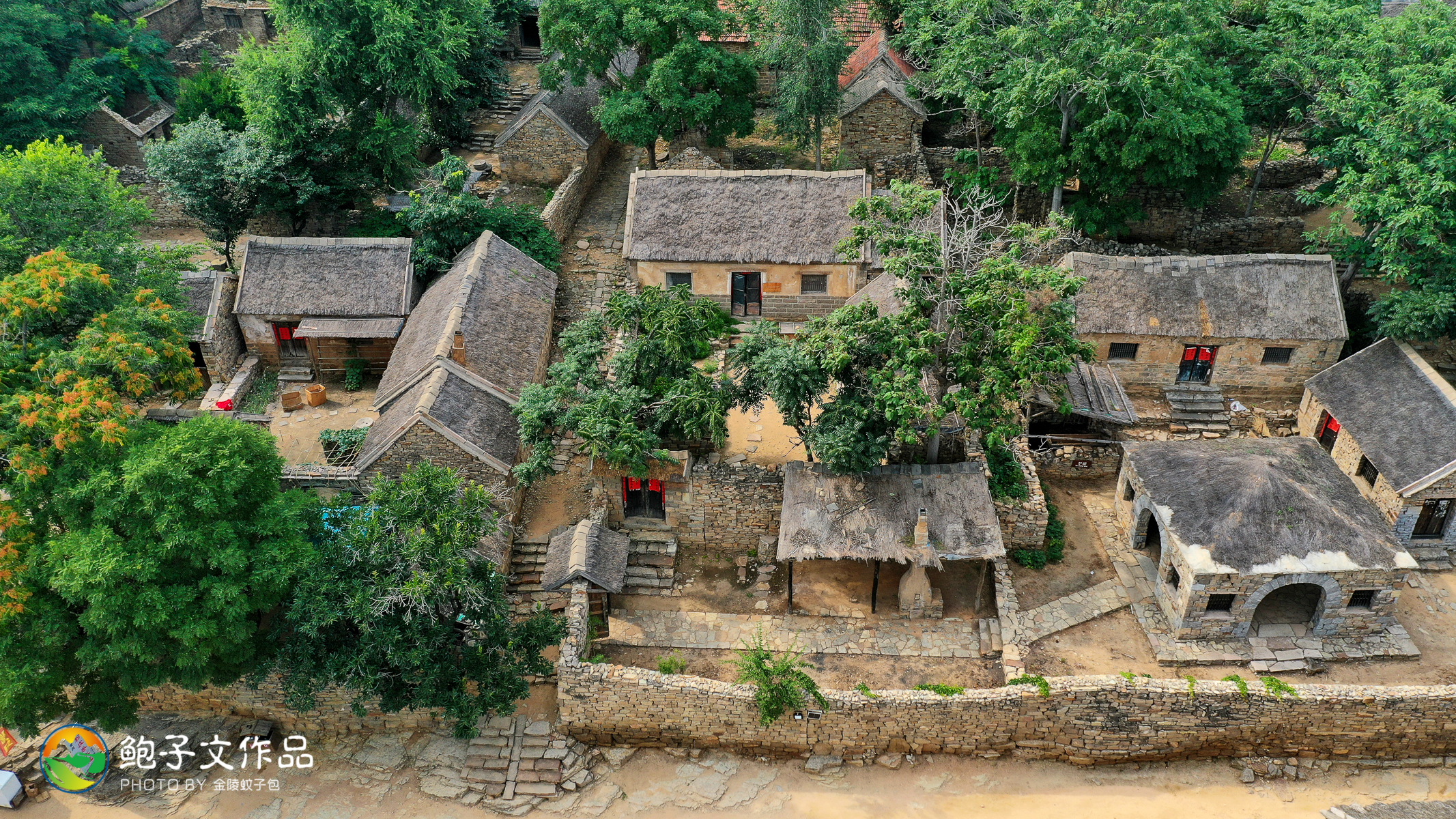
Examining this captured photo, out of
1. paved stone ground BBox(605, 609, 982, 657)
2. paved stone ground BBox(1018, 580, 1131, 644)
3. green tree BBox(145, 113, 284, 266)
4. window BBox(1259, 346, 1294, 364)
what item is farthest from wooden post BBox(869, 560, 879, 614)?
green tree BBox(145, 113, 284, 266)

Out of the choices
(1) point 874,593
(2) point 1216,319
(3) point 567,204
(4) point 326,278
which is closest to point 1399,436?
→ (2) point 1216,319

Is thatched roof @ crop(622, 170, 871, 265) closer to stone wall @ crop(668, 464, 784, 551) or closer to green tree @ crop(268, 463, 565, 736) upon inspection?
stone wall @ crop(668, 464, 784, 551)

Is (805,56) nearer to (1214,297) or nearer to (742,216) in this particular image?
(742,216)

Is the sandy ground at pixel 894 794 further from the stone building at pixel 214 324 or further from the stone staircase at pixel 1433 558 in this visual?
the stone building at pixel 214 324

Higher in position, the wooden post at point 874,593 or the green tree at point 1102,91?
the green tree at point 1102,91

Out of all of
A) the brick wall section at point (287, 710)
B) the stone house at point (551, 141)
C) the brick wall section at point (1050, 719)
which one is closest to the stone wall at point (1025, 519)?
the brick wall section at point (1050, 719)

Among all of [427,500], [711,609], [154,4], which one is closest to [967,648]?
[711,609]

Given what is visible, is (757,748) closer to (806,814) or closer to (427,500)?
(806,814)
